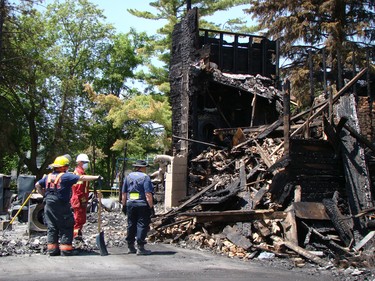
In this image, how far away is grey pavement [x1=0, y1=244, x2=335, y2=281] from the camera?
6348mm

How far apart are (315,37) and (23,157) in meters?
23.2

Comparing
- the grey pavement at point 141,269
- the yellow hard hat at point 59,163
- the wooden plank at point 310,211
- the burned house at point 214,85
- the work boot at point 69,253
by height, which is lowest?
the grey pavement at point 141,269

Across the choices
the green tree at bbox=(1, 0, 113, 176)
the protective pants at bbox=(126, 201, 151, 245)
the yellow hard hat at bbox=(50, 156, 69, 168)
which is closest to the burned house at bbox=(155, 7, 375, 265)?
the protective pants at bbox=(126, 201, 151, 245)

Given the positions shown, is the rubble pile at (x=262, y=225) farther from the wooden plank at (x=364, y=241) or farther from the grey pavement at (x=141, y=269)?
the grey pavement at (x=141, y=269)

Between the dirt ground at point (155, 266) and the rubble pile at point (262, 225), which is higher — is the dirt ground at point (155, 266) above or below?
below

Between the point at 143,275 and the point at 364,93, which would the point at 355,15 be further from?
the point at 143,275

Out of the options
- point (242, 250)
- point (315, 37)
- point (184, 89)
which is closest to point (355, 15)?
point (315, 37)

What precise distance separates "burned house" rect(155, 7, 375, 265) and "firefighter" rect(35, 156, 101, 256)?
289 centimetres

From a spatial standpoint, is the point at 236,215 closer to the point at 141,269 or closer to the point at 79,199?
the point at 141,269

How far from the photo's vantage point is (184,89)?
59.6 feet

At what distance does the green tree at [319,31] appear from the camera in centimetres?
2327

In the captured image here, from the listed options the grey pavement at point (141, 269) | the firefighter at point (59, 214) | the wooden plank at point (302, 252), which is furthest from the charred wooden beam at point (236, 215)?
the firefighter at point (59, 214)

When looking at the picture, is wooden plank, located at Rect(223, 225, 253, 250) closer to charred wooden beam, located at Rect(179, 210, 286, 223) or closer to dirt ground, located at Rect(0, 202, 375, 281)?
charred wooden beam, located at Rect(179, 210, 286, 223)

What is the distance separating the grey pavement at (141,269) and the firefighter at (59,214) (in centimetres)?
26
